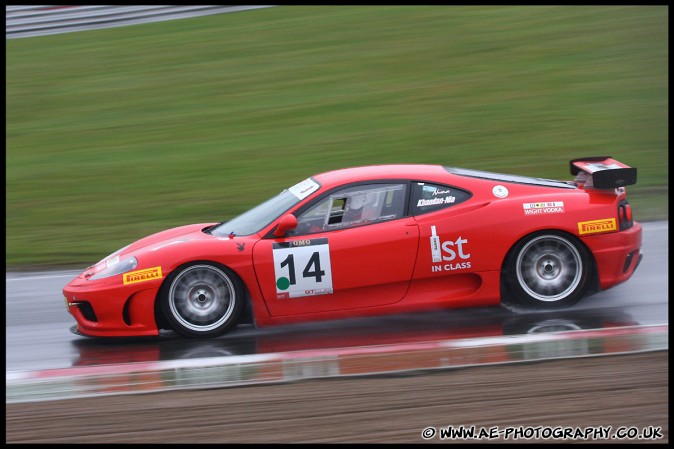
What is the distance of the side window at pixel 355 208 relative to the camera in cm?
713

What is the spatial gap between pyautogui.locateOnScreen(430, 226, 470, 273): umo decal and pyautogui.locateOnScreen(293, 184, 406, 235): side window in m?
0.38

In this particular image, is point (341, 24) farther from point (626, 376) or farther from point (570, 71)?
point (626, 376)

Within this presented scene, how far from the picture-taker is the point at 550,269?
7238 mm

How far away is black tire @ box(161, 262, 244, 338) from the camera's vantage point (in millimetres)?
7000

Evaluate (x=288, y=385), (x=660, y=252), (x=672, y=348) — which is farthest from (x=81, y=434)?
(x=660, y=252)

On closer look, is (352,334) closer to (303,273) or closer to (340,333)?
(340,333)

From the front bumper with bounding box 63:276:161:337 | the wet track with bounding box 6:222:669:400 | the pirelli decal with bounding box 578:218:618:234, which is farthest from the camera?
the pirelli decal with bounding box 578:218:618:234

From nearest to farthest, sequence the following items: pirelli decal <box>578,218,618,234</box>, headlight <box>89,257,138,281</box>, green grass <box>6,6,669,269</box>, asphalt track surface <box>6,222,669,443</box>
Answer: asphalt track surface <box>6,222,669,443</box> → headlight <box>89,257,138,281</box> → pirelli decal <box>578,218,618,234</box> → green grass <box>6,6,669,269</box>

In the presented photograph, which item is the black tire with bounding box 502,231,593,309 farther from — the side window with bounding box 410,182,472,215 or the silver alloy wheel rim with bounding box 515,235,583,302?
the side window with bounding box 410,182,472,215

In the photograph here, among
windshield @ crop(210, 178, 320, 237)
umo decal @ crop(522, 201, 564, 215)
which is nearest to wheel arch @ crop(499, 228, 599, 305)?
umo decal @ crop(522, 201, 564, 215)

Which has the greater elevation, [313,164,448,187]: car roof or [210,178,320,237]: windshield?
[313,164,448,187]: car roof

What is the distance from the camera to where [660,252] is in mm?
9008

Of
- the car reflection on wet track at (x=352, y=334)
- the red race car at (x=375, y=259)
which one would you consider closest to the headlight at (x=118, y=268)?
the red race car at (x=375, y=259)

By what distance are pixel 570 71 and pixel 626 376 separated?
476 inches
